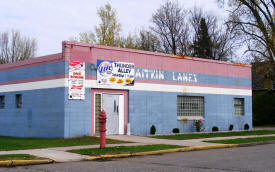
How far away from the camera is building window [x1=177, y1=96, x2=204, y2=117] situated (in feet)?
81.6

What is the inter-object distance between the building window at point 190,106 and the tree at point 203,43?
25.7 m

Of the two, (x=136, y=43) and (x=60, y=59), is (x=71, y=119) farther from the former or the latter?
(x=136, y=43)

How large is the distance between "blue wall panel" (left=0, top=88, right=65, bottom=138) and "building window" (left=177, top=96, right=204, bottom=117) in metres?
8.39

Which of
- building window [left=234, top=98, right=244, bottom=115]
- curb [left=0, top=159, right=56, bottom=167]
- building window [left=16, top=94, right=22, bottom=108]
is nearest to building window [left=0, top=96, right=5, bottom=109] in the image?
building window [left=16, top=94, right=22, bottom=108]

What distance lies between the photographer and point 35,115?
69.7 feet

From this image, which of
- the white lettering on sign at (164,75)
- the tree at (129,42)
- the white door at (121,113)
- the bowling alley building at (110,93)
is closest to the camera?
the bowling alley building at (110,93)

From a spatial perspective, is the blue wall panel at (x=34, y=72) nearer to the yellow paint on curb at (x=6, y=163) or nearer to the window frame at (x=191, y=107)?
the window frame at (x=191, y=107)

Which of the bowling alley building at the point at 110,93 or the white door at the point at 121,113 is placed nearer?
the bowling alley building at the point at 110,93


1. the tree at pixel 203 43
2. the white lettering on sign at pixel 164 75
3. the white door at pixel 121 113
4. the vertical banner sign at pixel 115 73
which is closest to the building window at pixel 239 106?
the white lettering on sign at pixel 164 75

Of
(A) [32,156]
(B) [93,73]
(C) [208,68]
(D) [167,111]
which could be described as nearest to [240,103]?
(C) [208,68]

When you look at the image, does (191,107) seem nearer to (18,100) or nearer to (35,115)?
(35,115)

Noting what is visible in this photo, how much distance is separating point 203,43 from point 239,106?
2350 centimetres

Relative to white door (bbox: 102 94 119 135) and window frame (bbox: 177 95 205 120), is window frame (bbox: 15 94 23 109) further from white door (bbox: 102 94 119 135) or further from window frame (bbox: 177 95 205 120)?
window frame (bbox: 177 95 205 120)

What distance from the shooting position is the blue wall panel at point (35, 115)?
19797mm
